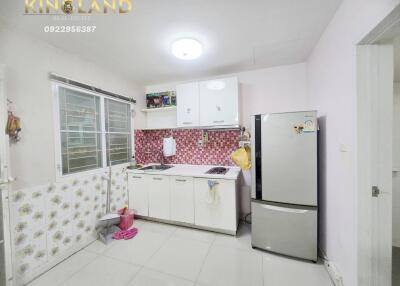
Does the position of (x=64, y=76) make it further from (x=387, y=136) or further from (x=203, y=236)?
(x=387, y=136)

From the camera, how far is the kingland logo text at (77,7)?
1.22m

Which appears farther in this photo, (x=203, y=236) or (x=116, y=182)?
(x=116, y=182)

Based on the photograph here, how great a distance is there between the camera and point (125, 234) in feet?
7.07

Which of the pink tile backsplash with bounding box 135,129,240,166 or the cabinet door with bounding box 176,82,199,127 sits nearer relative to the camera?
the cabinet door with bounding box 176,82,199,127

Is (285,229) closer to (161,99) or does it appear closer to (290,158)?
(290,158)

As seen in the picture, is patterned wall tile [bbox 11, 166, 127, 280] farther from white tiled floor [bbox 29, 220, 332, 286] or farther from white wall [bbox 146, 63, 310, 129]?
white wall [bbox 146, 63, 310, 129]

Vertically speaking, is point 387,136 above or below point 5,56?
below

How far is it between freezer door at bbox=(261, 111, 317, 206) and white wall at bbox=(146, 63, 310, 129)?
78 cm

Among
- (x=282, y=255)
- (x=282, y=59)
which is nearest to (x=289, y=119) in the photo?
(x=282, y=59)

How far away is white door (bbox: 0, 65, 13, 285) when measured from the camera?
4.14 ft

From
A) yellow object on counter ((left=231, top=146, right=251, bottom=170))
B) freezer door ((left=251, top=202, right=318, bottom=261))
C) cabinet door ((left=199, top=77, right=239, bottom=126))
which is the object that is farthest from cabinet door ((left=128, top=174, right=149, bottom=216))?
freezer door ((left=251, top=202, right=318, bottom=261))

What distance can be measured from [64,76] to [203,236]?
248cm

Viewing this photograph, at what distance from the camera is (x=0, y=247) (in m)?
1.28

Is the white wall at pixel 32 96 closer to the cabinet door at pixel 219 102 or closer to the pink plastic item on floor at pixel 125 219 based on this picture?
the pink plastic item on floor at pixel 125 219
